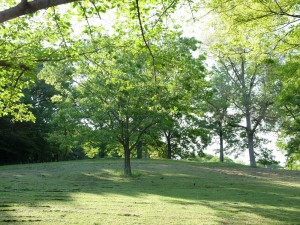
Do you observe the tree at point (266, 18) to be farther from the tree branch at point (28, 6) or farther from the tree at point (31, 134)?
the tree at point (31, 134)

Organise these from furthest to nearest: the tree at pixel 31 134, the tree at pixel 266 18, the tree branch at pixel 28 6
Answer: the tree at pixel 31 134 < the tree at pixel 266 18 < the tree branch at pixel 28 6

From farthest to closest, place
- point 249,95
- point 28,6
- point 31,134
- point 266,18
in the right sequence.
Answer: point 31,134, point 249,95, point 266,18, point 28,6

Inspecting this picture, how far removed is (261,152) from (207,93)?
81.4 feet

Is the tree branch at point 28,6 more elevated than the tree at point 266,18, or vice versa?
the tree at point 266,18

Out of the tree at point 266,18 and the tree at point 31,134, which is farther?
the tree at point 31,134

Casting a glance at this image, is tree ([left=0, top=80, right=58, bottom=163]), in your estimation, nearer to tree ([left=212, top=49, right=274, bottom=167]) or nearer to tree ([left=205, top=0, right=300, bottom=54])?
tree ([left=212, top=49, right=274, bottom=167])

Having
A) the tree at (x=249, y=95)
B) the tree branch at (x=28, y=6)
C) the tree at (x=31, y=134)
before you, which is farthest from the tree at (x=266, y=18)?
the tree at (x=31, y=134)

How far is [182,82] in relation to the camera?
15.8 m

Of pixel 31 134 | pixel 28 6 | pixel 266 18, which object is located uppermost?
pixel 266 18

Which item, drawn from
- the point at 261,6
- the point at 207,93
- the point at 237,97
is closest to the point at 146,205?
the point at 261,6

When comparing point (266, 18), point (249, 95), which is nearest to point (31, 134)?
point (249, 95)

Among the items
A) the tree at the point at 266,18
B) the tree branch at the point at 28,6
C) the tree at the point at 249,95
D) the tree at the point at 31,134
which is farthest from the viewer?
the tree at the point at 31,134

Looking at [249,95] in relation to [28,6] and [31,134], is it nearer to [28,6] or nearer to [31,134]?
→ [31,134]

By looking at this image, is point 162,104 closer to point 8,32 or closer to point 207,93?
point 207,93
